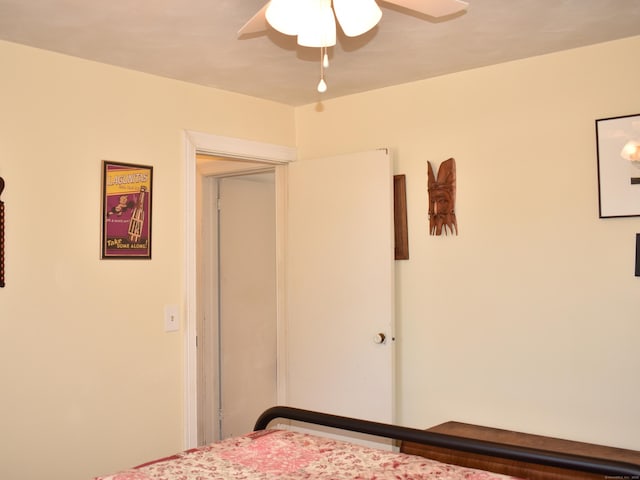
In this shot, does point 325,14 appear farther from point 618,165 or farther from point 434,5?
point 618,165

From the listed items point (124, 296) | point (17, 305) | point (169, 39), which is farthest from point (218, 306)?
point (169, 39)

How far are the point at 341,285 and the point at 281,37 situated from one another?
1555 mm

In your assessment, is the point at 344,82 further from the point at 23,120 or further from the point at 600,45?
the point at 23,120

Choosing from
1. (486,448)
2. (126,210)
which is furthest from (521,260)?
(126,210)

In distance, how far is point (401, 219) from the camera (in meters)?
3.75

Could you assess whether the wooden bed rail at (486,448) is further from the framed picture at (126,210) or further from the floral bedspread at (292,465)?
the framed picture at (126,210)

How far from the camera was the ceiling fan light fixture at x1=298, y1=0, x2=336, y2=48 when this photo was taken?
2018 millimetres

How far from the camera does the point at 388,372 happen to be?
3.62 metres

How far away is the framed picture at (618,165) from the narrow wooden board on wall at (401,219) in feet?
3.62

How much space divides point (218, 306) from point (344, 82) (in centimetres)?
202

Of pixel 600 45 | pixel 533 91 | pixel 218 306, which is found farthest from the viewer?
pixel 218 306

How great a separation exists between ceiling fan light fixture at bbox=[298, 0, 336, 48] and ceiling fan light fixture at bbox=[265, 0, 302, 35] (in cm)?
2

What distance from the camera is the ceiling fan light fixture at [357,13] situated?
1.93 meters

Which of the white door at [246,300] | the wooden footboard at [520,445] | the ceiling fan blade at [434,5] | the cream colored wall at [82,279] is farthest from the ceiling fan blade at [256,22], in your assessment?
the white door at [246,300]
